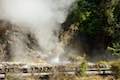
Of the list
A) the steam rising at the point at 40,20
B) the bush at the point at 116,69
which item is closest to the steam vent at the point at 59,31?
the steam rising at the point at 40,20

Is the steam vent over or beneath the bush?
over

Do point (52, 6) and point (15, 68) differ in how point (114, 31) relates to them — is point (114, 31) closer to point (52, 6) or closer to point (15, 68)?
point (52, 6)

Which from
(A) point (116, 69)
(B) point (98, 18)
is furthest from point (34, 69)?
(B) point (98, 18)

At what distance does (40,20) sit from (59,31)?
1112 mm

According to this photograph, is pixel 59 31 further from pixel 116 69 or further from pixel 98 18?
pixel 116 69

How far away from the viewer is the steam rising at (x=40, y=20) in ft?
62.3

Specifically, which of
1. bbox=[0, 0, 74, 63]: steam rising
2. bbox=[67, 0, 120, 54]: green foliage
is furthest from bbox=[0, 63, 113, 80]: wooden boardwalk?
bbox=[67, 0, 120, 54]: green foliage

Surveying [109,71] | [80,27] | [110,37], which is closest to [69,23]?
[80,27]

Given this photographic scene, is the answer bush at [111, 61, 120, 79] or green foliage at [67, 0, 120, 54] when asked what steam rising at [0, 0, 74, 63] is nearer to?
green foliage at [67, 0, 120, 54]

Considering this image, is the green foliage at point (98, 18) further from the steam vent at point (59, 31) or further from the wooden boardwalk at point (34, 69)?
the wooden boardwalk at point (34, 69)

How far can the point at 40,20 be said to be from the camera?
1975cm

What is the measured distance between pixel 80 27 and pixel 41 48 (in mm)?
2427

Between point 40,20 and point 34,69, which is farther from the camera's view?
point 40,20

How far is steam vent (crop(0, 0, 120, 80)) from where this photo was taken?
61.9ft
